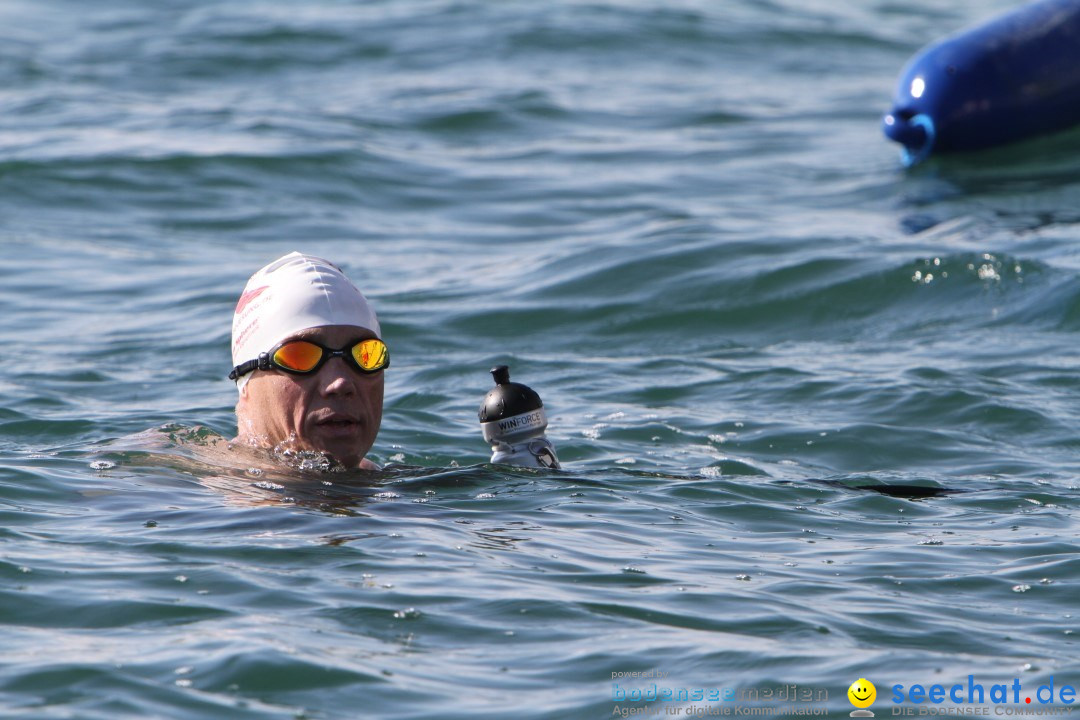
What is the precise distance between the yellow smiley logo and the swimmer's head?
273cm

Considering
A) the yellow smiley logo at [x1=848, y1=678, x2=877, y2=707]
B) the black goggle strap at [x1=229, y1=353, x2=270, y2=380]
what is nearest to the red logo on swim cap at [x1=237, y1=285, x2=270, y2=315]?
the black goggle strap at [x1=229, y1=353, x2=270, y2=380]

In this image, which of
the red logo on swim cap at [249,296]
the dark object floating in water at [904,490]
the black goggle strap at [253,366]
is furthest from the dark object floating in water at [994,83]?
the black goggle strap at [253,366]

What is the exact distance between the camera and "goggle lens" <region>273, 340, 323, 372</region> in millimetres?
6375

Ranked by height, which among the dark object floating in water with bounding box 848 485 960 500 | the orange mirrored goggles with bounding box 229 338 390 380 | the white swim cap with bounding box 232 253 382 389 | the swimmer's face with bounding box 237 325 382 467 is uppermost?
A: the white swim cap with bounding box 232 253 382 389

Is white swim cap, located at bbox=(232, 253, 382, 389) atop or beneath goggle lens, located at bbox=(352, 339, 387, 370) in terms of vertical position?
atop

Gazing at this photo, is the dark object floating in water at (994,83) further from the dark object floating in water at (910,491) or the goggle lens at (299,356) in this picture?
the goggle lens at (299,356)

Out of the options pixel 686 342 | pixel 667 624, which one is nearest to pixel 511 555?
pixel 667 624

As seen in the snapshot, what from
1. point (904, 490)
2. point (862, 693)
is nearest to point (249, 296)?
point (904, 490)

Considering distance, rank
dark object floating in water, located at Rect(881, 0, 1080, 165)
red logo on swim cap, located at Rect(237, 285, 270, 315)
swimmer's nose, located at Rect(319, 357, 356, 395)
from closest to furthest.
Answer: swimmer's nose, located at Rect(319, 357, 356, 395), red logo on swim cap, located at Rect(237, 285, 270, 315), dark object floating in water, located at Rect(881, 0, 1080, 165)

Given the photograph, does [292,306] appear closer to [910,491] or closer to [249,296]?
[249,296]

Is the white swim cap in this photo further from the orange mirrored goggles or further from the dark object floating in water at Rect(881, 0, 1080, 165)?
the dark object floating in water at Rect(881, 0, 1080, 165)

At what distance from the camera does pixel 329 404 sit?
633 cm

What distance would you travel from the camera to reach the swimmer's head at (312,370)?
20.9ft

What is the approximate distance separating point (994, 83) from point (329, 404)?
916 centimetres
